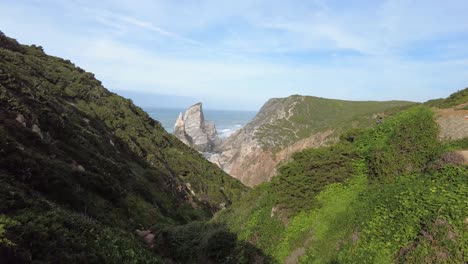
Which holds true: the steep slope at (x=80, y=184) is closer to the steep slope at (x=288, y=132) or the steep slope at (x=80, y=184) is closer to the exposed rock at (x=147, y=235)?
the exposed rock at (x=147, y=235)

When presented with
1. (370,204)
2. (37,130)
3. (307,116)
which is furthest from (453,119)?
(307,116)

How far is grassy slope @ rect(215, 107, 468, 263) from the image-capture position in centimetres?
952

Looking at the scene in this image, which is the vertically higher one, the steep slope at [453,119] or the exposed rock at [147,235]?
the steep slope at [453,119]

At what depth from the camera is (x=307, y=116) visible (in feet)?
362

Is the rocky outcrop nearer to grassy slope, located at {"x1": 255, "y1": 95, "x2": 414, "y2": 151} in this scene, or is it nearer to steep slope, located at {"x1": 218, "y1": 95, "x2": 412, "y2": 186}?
steep slope, located at {"x1": 218, "y1": 95, "x2": 412, "y2": 186}

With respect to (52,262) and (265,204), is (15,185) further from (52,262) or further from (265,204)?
(265,204)

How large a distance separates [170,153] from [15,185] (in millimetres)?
40490

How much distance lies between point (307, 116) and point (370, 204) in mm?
100900

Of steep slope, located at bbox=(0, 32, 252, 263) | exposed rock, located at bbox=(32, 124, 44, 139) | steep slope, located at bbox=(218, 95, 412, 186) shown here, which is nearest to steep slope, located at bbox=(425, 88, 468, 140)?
steep slope, located at bbox=(0, 32, 252, 263)

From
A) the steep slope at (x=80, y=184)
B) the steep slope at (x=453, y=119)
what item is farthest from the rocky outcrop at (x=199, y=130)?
the steep slope at (x=453, y=119)

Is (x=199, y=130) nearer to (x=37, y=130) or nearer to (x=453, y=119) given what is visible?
(x=37, y=130)

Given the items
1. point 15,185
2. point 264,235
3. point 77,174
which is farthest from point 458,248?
point 77,174

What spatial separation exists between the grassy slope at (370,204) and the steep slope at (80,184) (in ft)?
9.92

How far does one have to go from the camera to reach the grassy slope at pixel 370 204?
9523mm
